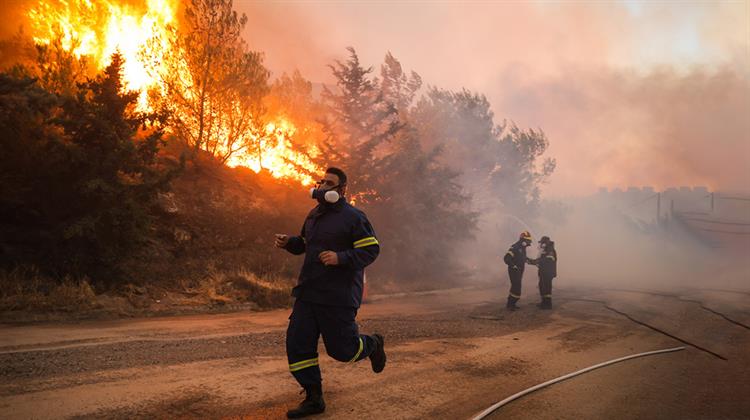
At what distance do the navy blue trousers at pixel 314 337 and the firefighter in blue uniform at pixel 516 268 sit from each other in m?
9.29

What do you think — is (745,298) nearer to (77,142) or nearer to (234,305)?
(234,305)

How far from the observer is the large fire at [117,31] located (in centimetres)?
1622

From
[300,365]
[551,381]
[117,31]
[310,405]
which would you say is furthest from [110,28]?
[551,381]

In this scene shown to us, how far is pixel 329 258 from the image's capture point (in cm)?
368

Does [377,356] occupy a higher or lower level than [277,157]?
lower

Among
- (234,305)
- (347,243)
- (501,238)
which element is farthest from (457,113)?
(347,243)

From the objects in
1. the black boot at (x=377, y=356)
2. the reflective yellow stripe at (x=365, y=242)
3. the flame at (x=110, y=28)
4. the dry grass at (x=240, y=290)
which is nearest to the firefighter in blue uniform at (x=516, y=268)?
the dry grass at (x=240, y=290)

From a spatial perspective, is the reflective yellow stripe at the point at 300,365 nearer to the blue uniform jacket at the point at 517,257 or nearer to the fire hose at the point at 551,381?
the fire hose at the point at 551,381

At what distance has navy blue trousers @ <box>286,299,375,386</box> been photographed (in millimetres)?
3857

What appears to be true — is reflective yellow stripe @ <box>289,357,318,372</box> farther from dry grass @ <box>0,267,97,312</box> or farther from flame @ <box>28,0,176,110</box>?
flame @ <box>28,0,176,110</box>

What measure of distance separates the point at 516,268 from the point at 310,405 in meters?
9.75

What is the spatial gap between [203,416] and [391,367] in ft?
8.42

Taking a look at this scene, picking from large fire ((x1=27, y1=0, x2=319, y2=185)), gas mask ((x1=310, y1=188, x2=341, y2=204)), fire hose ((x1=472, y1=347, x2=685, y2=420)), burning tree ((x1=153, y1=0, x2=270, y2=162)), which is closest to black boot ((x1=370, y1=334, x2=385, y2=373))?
fire hose ((x1=472, y1=347, x2=685, y2=420))

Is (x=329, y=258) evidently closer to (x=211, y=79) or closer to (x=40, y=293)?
(x=40, y=293)
